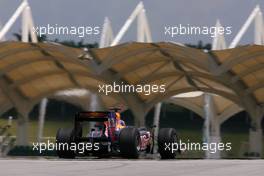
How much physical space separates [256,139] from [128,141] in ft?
118

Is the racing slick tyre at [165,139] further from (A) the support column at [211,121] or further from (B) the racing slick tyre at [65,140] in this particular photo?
(A) the support column at [211,121]

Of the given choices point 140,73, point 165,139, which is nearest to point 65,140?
point 165,139

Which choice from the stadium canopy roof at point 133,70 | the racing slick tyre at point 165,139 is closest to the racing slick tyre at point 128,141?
the racing slick tyre at point 165,139

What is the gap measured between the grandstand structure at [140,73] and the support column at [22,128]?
0.08 m

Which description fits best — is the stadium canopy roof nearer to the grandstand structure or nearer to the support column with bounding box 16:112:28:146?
the grandstand structure

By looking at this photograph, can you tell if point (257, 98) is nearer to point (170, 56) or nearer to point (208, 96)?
point (208, 96)

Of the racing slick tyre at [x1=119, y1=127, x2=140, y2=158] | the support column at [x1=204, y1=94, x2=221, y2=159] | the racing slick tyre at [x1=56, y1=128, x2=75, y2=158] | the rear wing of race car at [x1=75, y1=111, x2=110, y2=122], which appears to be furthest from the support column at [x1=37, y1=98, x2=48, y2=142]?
the racing slick tyre at [x1=119, y1=127, x2=140, y2=158]

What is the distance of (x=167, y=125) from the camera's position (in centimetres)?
7881

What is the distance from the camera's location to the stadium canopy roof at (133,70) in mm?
45469

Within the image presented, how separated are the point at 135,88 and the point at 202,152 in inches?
361

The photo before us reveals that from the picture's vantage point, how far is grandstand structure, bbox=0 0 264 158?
45.9 meters

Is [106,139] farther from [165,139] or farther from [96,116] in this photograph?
[165,139]

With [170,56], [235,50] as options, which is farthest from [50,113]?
[235,50]

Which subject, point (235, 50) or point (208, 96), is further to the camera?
point (208, 96)
